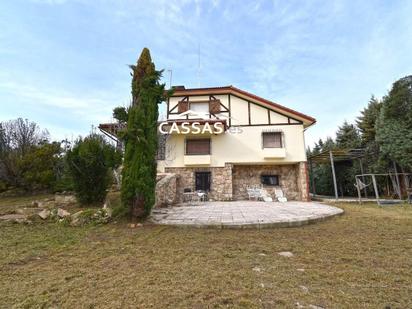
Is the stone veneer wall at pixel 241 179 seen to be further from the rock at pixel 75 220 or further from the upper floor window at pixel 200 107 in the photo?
the rock at pixel 75 220

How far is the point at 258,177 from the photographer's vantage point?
12.5 m

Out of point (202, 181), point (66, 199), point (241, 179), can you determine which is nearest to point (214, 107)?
point (202, 181)

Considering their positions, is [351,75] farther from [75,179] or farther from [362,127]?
[75,179]

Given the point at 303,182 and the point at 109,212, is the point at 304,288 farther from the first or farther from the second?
the point at 303,182

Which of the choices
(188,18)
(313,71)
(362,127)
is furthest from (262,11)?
(362,127)

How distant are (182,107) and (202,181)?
16.1 ft

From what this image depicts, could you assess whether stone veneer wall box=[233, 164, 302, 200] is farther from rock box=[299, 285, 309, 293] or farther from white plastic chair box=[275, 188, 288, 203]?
rock box=[299, 285, 309, 293]

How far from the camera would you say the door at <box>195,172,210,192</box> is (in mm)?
12070

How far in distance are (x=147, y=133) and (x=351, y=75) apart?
11.3 m

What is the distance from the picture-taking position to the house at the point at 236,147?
11852 mm

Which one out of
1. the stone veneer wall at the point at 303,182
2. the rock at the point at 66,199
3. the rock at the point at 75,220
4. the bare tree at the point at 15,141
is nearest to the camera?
the rock at the point at 75,220

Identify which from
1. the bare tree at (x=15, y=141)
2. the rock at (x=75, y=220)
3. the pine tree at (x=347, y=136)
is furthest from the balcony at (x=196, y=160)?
the pine tree at (x=347, y=136)

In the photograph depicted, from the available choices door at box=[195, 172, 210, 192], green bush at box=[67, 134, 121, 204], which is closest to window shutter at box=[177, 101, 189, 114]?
door at box=[195, 172, 210, 192]

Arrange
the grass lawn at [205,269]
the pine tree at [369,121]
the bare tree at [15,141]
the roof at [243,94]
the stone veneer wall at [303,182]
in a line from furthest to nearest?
the pine tree at [369,121], the bare tree at [15,141], the roof at [243,94], the stone veneer wall at [303,182], the grass lawn at [205,269]
